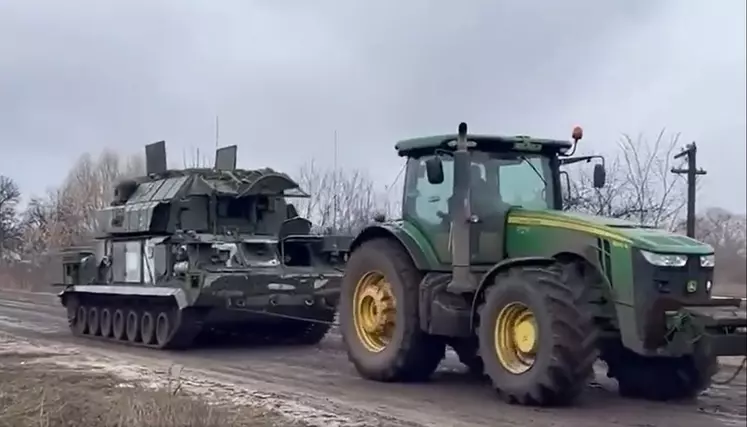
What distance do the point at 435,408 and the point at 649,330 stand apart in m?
1.87

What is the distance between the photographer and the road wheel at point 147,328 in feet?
49.2

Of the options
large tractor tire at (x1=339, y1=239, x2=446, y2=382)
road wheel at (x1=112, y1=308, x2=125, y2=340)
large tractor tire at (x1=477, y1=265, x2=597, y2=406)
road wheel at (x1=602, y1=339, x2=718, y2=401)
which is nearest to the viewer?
large tractor tire at (x1=477, y1=265, x2=597, y2=406)

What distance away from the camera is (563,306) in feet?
26.7

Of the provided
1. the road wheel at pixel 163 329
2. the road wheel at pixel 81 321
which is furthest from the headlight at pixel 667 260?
the road wheel at pixel 81 321

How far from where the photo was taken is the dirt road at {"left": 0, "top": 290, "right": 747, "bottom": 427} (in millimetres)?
7953

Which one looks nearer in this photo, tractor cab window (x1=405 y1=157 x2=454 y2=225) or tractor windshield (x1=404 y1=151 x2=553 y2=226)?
tractor windshield (x1=404 y1=151 x2=553 y2=226)

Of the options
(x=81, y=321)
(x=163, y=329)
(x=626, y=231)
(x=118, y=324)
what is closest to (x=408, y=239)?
(x=626, y=231)

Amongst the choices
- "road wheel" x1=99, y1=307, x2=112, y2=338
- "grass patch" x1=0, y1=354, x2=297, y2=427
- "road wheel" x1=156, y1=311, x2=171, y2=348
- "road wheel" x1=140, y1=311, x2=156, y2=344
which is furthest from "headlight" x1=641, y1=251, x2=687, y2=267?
"road wheel" x1=99, y1=307, x2=112, y2=338

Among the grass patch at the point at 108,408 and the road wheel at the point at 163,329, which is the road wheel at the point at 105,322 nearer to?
the road wheel at the point at 163,329

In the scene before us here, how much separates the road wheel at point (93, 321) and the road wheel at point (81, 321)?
12 centimetres

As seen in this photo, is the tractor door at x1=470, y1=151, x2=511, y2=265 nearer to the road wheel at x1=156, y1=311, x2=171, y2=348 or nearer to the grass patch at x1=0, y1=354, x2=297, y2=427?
the grass patch at x1=0, y1=354, x2=297, y2=427

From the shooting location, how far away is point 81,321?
1708cm

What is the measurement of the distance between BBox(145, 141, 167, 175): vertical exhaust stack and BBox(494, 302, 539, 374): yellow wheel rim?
9.23 m

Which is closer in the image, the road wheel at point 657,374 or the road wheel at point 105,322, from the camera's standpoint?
the road wheel at point 657,374
